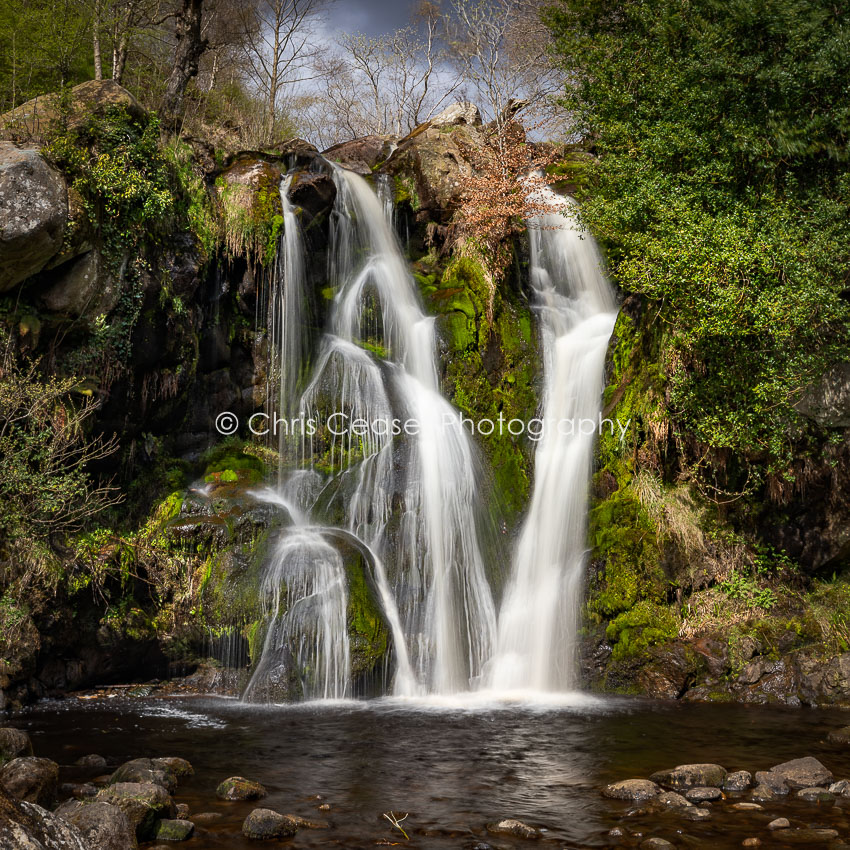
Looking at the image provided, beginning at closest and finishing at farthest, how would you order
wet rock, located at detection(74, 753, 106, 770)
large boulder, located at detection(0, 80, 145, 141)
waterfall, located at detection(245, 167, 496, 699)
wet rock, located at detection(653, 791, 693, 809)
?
wet rock, located at detection(653, 791, 693, 809) < wet rock, located at detection(74, 753, 106, 770) < waterfall, located at detection(245, 167, 496, 699) < large boulder, located at detection(0, 80, 145, 141)

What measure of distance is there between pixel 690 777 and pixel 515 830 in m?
1.91

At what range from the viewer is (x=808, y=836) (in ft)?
18.1

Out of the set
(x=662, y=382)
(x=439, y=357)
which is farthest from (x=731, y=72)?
(x=439, y=357)

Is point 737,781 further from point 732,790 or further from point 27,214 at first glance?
point 27,214

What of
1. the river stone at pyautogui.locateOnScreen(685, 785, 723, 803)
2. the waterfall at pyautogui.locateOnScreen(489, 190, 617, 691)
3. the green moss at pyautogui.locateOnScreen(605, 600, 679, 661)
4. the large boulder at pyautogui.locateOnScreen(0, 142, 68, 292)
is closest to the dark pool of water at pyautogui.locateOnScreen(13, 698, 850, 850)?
the river stone at pyautogui.locateOnScreen(685, 785, 723, 803)

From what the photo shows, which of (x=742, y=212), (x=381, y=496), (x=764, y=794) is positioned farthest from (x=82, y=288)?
(x=764, y=794)

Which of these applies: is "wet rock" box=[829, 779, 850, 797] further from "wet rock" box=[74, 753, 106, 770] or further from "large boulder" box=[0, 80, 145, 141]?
"large boulder" box=[0, 80, 145, 141]

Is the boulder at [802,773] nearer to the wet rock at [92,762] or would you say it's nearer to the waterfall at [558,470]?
the waterfall at [558,470]

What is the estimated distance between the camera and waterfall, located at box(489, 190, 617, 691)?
11266 millimetres

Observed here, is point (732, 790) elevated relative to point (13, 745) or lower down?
lower down

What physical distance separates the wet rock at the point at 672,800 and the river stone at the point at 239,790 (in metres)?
3.24

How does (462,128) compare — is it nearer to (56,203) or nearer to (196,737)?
(56,203)

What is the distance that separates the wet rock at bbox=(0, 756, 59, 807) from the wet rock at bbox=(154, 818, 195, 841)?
3.01ft

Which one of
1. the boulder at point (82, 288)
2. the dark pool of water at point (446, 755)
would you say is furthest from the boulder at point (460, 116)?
the dark pool of water at point (446, 755)
